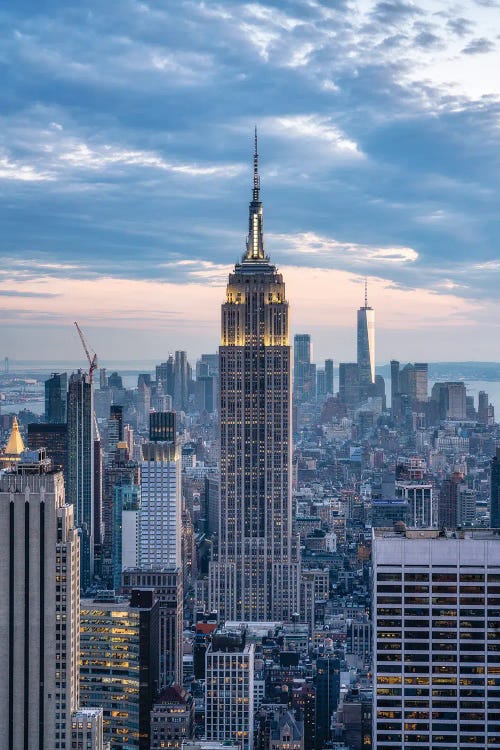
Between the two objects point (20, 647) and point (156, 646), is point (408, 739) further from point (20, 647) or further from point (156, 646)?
point (156, 646)

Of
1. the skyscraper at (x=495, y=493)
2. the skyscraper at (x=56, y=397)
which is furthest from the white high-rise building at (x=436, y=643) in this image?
the skyscraper at (x=495, y=493)

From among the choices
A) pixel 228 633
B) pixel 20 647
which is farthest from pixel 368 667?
pixel 20 647

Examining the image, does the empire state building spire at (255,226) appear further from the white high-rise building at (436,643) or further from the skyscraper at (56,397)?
the white high-rise building at (436,643)

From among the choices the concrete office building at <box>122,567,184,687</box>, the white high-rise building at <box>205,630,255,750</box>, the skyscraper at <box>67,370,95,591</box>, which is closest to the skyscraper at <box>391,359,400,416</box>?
the skyscraper at <box>67,370,95,591</box>

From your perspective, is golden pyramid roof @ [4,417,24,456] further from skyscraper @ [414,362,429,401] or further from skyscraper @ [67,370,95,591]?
skyscraper @ [414,362,429,401]

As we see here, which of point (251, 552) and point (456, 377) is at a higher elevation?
point (456, 377)

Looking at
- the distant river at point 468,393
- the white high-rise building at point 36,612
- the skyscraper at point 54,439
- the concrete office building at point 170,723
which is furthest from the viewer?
the skyscraper at point 54,439
